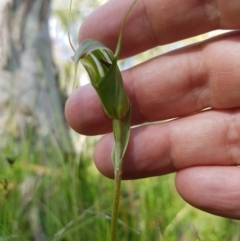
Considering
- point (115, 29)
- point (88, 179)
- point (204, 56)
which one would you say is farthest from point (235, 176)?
point (88, 179)

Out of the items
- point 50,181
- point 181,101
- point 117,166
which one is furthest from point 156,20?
point 50,181

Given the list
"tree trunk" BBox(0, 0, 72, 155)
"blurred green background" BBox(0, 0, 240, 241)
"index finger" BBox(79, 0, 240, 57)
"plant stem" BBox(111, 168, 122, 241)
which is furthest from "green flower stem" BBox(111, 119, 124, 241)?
"tree trunk" BBox(0, 0, 72, 155)

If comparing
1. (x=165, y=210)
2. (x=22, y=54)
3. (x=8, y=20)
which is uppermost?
(x=8, y=20)

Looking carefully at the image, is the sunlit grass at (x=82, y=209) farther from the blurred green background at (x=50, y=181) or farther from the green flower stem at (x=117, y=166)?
the green flower stem at (x=117, y=166)

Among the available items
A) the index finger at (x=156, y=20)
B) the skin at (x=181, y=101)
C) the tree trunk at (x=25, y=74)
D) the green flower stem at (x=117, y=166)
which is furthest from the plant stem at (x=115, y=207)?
the tree trunk at (x=25, y=74)

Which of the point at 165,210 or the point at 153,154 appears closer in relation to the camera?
the point at 153,154

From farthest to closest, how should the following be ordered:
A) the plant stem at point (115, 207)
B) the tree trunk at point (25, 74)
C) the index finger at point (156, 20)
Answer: the tree trunk at point (25, 74)
the index finger at point (156, 20)
the plant stem at point (115, 207)

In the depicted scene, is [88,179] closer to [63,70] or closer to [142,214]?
[142,214]
